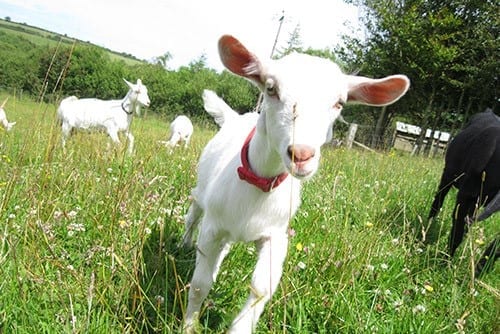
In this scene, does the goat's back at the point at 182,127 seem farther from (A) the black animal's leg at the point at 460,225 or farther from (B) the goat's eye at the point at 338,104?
(B) the goat's eye at the point at 338,104

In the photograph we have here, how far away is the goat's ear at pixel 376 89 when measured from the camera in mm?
1851

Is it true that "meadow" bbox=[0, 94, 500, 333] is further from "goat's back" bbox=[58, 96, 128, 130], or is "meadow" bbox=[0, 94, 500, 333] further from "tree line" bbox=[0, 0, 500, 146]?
"tree line" bbox=[0, 0, 500, 146]

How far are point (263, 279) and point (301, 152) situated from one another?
23.9 inches

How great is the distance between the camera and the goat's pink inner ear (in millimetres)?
1755

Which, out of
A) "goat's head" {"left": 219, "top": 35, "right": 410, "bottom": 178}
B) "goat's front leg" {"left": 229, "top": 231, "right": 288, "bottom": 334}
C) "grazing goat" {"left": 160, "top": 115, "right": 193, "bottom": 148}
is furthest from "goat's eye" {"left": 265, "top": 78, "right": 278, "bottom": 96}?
"grazing goat" {"left": 160, "top": 115, "right": 193, "bottom": 148}

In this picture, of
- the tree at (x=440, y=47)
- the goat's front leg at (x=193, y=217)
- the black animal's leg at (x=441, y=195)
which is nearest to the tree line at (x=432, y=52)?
the tree at (x=440, y=47)

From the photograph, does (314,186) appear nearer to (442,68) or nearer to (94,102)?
(94,102)

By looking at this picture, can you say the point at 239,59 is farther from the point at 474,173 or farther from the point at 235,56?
the point at 474,173

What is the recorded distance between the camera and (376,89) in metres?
1.90

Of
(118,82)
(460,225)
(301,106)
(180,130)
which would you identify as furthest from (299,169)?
(118,82)

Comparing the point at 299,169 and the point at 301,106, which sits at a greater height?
the point at 301,106

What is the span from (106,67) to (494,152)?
3606 cm

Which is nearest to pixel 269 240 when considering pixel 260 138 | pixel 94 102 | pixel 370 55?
pixel 260 138

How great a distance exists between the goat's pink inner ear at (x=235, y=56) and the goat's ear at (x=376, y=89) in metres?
0.42
